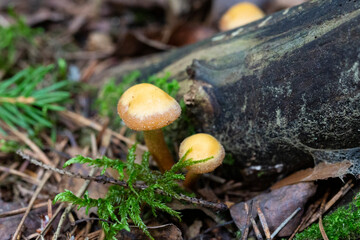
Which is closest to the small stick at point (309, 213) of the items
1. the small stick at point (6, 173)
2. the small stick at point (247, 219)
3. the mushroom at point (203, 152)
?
the small stick at point (247, 219)

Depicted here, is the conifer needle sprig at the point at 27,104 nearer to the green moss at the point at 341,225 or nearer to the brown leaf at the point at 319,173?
the brown leaf at the point at 319,173

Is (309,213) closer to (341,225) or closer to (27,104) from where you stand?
(341,225)

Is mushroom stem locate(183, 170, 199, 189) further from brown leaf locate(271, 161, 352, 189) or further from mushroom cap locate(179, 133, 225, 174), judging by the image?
brown leaf locate(271, 161, 352, 189)

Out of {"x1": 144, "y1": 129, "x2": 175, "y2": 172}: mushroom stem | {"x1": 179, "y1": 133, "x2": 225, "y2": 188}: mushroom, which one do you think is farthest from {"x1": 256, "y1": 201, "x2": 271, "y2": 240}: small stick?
{"x1": 144, "y1": 129, "x2": 175, "y2": 172}: mushroom stem

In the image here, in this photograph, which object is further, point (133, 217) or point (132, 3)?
point (132, 3)

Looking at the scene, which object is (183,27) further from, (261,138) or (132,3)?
(261,138)

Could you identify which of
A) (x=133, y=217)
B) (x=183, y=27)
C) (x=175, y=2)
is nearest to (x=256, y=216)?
(x=133, y=217)
